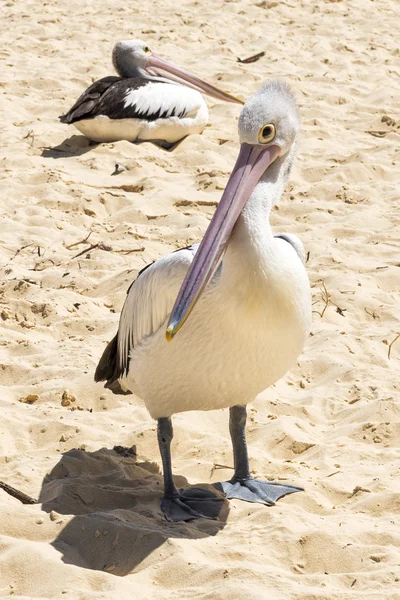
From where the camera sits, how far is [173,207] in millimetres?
6348

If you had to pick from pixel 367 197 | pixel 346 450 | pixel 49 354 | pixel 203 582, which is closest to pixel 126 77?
pixel 367 197

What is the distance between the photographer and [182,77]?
8.34m

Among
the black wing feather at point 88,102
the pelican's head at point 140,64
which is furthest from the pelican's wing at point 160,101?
the pelican's head at point 140,64

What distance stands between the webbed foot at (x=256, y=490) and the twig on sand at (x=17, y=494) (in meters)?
0.68

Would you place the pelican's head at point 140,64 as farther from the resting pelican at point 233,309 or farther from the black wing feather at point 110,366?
the resting pelican at point 233,309

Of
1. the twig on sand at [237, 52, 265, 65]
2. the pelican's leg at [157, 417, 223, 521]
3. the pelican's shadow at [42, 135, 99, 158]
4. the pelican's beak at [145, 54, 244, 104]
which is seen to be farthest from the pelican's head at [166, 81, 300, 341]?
the twig on sand at [237, 52, 265, 65]

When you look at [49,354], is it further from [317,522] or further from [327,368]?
[317,522]

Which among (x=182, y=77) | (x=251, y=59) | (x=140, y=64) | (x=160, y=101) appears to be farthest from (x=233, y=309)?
(x=251, y=59)

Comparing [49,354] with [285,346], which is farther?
[49,354]

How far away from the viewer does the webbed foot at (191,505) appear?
336cm

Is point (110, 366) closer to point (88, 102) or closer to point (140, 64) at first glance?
point (88, 102)

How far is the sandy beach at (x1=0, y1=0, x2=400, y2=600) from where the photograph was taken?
3006 millimetres

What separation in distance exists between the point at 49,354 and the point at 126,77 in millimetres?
4492

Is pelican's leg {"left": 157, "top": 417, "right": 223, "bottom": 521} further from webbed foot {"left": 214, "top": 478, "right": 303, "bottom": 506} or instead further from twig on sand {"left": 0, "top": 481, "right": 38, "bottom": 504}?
twig on sand {"left": 0, "top": 481, "right": 38, "bottom": 504}
